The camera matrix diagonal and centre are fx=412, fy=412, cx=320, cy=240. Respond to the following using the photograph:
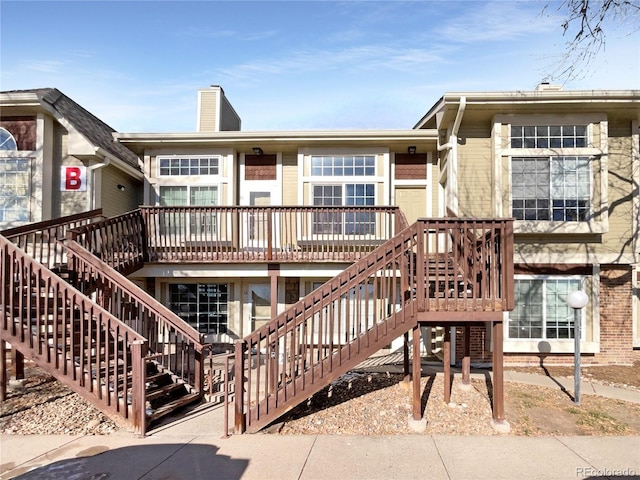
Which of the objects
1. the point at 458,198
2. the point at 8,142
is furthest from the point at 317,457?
the point at 8,142

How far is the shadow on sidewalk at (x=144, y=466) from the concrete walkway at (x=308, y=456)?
11mm

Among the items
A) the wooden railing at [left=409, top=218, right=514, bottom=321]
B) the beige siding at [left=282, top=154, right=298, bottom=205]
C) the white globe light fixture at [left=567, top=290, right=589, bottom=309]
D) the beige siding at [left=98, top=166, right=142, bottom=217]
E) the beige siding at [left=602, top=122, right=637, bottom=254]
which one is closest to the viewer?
the wooden railing at [left=409, top=218, right=514, bottom=321]

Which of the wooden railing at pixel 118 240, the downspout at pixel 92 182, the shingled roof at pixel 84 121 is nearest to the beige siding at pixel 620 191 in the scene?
the wooden railing at pixel 118 240

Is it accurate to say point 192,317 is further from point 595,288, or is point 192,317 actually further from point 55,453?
point 595,288

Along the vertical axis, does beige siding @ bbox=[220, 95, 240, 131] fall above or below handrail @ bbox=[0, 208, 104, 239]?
above

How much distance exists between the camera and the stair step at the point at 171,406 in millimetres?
5758

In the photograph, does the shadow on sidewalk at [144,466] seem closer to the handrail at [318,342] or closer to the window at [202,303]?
the handrail at [318,342]

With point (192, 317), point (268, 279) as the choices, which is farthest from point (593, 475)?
point (192, 317)

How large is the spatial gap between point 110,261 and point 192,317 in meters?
3.54

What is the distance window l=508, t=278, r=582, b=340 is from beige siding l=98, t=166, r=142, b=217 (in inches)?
399

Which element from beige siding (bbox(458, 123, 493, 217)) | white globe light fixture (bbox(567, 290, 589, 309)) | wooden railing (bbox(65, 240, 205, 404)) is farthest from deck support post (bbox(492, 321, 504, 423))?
wooden railing (bbox(65, 240, 205, 404))

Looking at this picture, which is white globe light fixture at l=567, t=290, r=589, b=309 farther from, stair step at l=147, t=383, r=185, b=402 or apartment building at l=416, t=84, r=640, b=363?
stair step at l=147, t=383, r=185, b=402

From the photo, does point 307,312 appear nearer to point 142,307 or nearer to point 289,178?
point 142,307

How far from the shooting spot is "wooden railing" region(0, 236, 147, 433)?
5.49 metres
